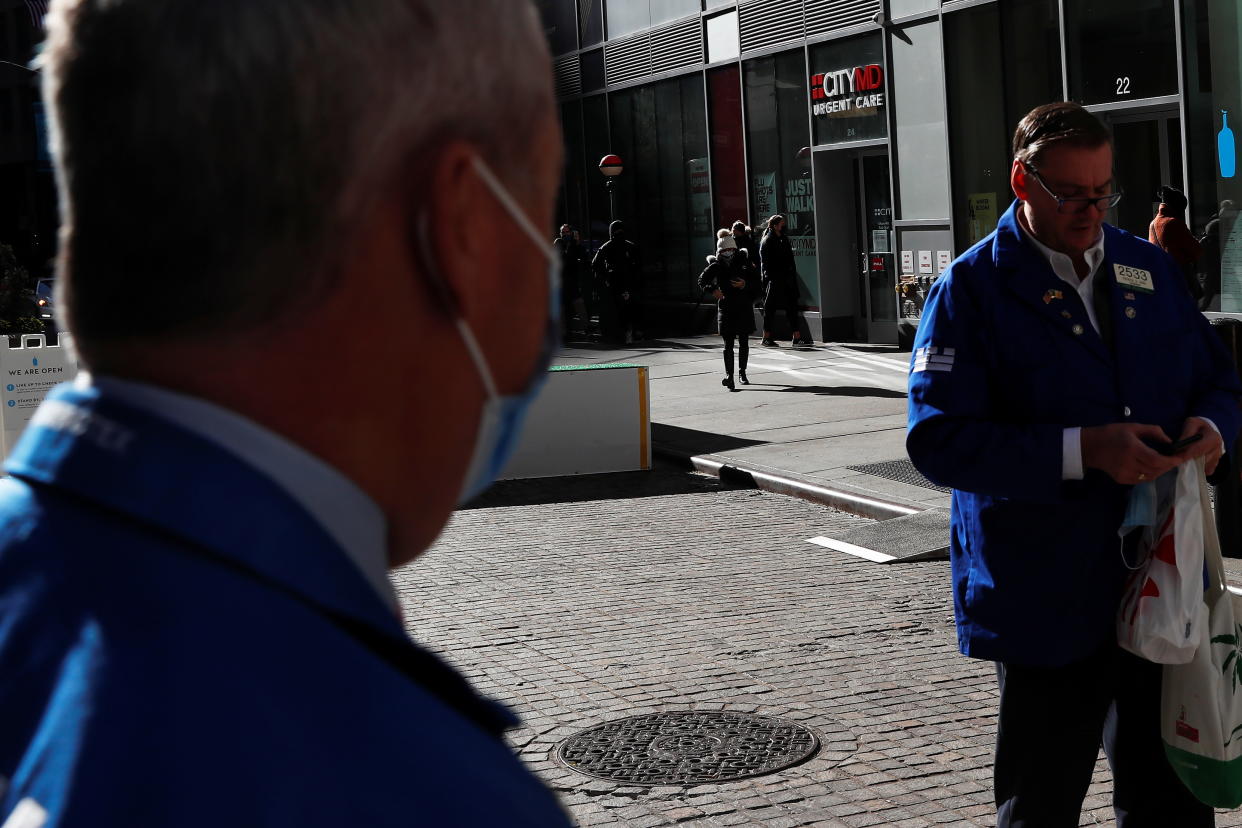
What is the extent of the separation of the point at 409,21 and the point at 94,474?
1.06 ft

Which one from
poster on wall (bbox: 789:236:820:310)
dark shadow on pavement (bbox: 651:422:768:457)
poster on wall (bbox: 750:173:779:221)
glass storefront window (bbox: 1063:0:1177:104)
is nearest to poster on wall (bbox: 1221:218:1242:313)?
glass storefront window (bbox: 1063:0:1177:104)

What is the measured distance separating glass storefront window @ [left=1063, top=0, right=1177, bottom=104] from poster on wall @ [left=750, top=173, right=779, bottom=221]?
644 cm

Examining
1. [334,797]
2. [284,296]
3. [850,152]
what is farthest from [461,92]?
[850,152]

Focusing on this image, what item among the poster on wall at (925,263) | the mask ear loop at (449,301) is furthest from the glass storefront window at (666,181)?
the mask ear loop at (449,301)

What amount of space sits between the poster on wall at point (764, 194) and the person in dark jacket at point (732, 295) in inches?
187

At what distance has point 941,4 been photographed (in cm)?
1806

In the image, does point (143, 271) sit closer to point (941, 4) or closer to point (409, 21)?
point (409, 21)

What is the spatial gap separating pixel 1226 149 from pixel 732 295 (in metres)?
5.41

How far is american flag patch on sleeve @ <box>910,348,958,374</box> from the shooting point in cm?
351

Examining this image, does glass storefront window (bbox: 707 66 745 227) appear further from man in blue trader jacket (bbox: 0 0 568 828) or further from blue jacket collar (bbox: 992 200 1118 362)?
man in blue trader jacket (bbox: 0 0 568 828)

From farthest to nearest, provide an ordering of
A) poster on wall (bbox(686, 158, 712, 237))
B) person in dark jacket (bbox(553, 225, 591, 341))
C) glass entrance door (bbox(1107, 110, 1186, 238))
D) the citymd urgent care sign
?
person in dark jacket (bbox(553, 225, 591, 341))
poster on wall (bbox(686, 158, 712, 237))
the citymd urgent care sign
glass entrance door (bbox(1107, 110, 1186, 238))

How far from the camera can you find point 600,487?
1180 centimetres

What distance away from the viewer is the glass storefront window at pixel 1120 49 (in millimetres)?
14919

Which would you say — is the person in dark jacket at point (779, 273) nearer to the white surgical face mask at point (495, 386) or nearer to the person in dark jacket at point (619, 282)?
the person in dark jacket at point (619, 282)
